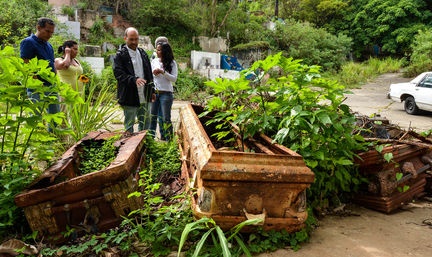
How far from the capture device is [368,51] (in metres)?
25.4

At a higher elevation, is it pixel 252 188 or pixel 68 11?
pixel 68 11

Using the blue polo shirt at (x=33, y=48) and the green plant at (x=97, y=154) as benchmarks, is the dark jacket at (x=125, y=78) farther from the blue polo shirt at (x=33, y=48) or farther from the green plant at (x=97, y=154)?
the green plant at (x=97, y=154)

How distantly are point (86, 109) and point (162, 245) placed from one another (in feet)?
8.18

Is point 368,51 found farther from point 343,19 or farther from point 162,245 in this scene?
point 162,245

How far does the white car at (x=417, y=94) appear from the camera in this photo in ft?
30.3

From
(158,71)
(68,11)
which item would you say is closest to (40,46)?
(158,71)

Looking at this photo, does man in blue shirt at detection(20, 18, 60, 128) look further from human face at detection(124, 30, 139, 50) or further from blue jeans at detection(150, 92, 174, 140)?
blue jeans at detection(150, 92, 174, 140)

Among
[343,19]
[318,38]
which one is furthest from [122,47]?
[343,19]

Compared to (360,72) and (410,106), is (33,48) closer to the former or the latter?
(410,106)

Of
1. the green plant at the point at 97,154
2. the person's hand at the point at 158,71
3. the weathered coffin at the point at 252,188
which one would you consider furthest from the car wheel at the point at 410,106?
the green plant at the point at 97,154

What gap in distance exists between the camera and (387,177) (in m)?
2.40

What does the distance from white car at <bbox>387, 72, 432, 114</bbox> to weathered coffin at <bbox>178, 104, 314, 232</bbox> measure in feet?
31.1

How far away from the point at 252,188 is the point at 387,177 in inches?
51.5

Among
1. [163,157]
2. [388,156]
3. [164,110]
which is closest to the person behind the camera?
[388,156]
